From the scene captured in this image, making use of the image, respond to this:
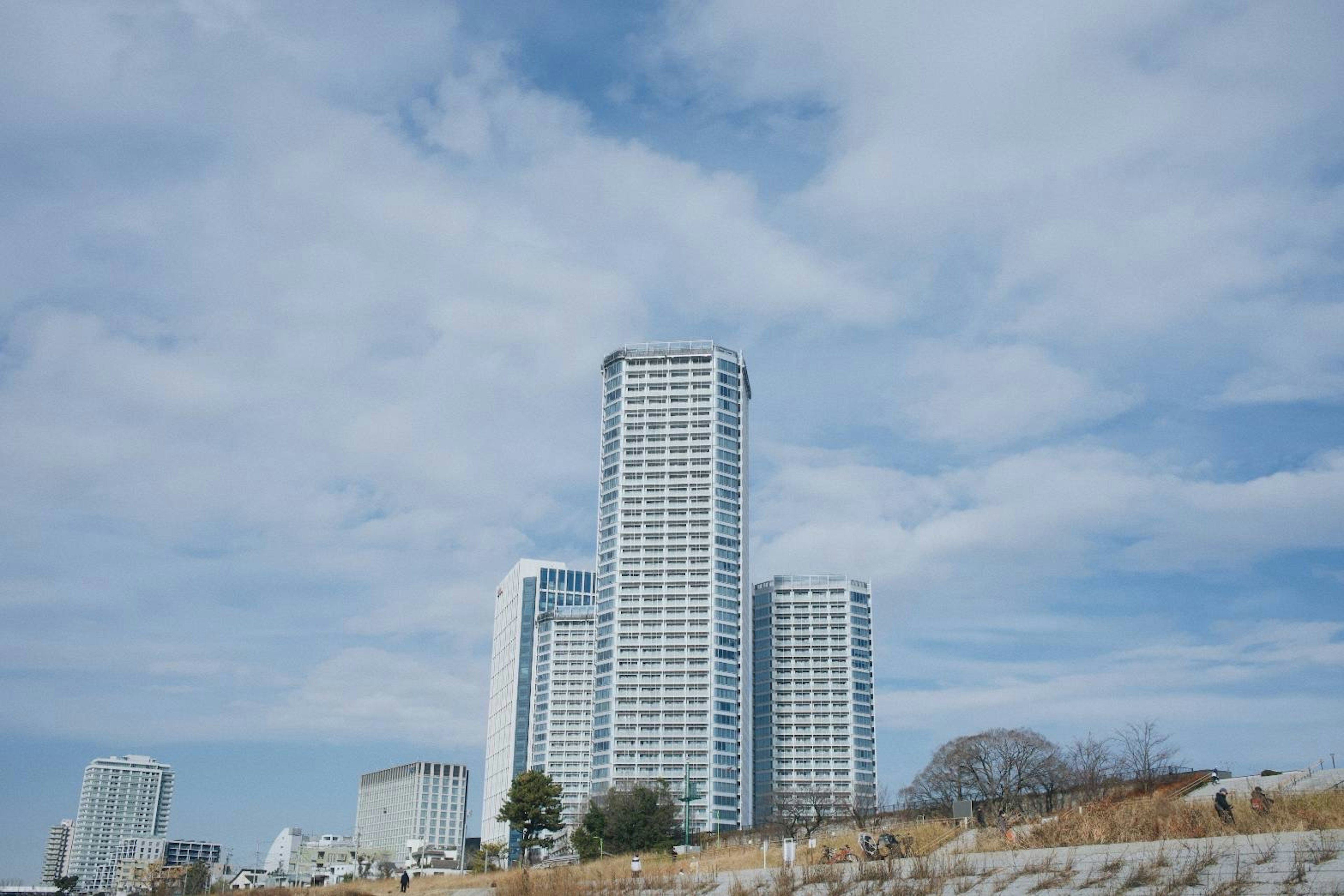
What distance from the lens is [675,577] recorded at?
502 feet

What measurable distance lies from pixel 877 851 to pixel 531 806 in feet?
185

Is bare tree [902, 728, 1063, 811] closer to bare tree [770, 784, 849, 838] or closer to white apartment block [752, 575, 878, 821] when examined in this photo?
bare tree [770, 784, 849, 838]

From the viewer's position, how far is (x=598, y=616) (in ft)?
511

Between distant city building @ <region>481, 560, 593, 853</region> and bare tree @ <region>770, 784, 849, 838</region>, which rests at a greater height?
distant city building @ <region>481, 560, 593, 853</region>

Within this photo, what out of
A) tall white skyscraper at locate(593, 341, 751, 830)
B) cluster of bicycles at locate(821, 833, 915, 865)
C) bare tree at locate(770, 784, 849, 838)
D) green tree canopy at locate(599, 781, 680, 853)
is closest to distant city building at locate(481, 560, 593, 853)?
tall white skyscraper at locate(593, 341, 751, 830)

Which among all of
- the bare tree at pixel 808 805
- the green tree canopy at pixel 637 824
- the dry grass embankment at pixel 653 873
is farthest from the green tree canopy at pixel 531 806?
the bare tree at pixel 808 805

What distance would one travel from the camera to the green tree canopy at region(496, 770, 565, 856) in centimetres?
8631

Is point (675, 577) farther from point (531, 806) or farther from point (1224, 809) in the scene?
point (1224, 809)

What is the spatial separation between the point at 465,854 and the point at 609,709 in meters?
56.8

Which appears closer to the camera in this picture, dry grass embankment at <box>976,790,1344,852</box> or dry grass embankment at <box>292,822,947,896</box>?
dry grass embankment at <box>976,790,1344,852</box>

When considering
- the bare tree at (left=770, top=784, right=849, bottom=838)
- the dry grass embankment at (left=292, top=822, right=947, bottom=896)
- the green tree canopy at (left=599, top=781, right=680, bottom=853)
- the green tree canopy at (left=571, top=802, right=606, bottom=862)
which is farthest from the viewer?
the bare tree at (left=770, top=784, right=849, bottom=838)

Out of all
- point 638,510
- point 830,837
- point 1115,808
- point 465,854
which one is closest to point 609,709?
point 638,510

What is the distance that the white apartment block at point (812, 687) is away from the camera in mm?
163500

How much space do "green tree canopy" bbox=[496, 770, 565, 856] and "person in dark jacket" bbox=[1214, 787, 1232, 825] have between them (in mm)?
63405
